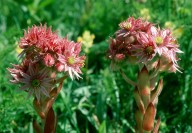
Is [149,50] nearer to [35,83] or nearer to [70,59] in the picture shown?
[70,59]

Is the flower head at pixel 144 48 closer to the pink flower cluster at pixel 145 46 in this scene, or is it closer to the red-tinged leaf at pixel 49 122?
the pink flower cluster at pixel 145 46

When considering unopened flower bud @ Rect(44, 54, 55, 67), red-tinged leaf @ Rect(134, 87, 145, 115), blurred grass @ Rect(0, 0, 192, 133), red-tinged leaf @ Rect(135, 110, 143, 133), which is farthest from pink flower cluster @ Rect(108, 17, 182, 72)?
blurred grass @ Rect(0, 0, 192, 133)

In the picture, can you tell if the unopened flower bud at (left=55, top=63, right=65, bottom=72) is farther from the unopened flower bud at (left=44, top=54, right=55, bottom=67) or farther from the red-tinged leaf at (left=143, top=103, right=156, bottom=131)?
the red-tinged leaf at (left=143, top=103, right=156, bottom=131)

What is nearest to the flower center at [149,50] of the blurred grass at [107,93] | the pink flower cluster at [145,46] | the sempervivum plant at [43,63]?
the pink flower cluster at [145,46]

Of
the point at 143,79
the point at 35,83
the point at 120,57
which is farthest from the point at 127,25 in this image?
the point at 35,83

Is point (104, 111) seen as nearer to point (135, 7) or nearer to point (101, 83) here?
point (101, 83)

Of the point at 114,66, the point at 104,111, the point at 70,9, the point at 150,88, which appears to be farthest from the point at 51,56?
the point at 70,9

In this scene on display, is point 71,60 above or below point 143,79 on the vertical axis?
above
